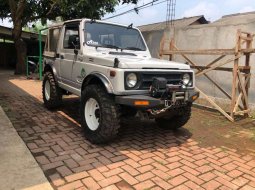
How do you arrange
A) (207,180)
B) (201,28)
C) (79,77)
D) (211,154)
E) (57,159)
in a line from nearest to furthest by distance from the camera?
1. (207,180)
2. (57,159)
3. (211,154)
4. (79,77)
5. (201,28)

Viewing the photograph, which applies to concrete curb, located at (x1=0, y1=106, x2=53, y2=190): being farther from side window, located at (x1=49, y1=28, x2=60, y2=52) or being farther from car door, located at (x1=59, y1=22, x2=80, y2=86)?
side window, located at (x1=49, y1=28, x2=60, y2=52)

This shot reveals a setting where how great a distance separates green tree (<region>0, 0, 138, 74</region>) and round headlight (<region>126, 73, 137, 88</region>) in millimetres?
9134

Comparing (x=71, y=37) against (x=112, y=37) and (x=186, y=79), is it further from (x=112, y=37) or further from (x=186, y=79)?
(x=186, y=79)

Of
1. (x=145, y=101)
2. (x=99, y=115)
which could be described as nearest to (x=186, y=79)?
(x=145, y=101)

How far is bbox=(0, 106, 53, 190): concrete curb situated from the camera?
3126mm

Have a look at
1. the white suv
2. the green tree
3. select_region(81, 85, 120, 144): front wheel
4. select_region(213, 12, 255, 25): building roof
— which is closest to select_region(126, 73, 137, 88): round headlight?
the white suv

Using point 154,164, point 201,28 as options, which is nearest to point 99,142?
point 154,164

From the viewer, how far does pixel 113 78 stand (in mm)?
4059

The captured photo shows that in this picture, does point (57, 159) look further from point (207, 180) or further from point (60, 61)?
point (60, 61)

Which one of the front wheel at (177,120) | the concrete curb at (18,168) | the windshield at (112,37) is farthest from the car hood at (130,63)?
the concrete curb at (18,168)

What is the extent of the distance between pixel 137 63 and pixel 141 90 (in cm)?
42

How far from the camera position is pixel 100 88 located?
4.45 meters

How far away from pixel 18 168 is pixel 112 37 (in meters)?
3.09

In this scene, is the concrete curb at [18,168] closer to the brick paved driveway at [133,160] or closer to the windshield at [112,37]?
the brick paved driveway at [133,160]
